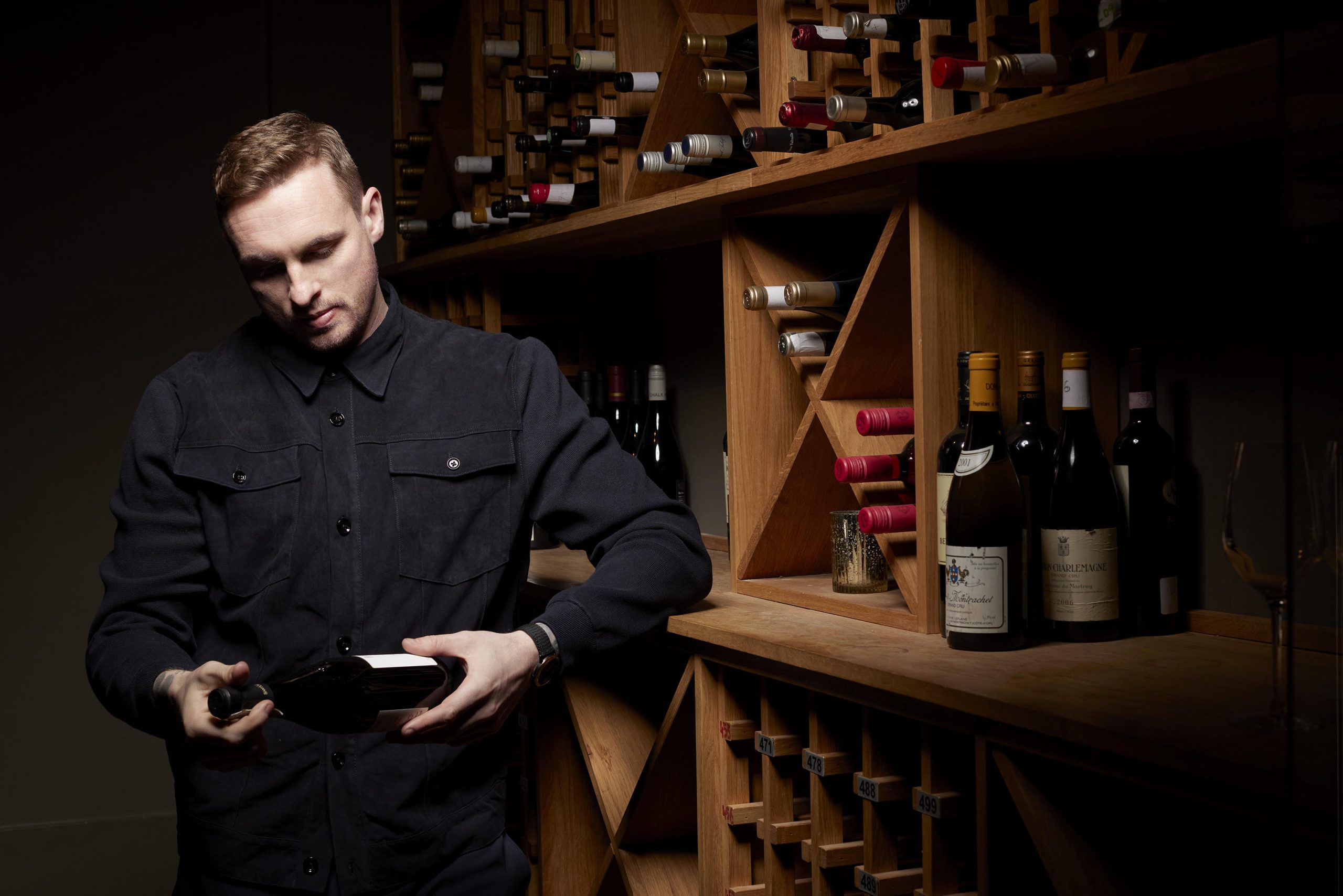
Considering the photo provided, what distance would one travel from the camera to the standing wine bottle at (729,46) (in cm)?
156

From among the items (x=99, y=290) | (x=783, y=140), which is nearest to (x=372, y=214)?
(x=783, y=140)

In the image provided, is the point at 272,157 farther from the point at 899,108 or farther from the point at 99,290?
the point at 99,290

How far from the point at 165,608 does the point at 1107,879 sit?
1.09 m

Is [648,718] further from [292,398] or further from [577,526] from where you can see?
[292,398]

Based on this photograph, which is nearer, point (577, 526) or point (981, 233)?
point (981, 233)

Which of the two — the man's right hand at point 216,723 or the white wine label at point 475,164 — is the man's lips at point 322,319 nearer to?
the man's right hand at point 216,723

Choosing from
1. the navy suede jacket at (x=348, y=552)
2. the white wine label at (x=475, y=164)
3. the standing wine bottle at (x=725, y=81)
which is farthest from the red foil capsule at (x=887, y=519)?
the white wine label at (x=475, y=164)

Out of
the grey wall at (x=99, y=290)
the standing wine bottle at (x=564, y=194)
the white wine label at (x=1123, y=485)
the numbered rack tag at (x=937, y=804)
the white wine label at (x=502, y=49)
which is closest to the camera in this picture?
the numbered rack tag at (x=937, y=804)

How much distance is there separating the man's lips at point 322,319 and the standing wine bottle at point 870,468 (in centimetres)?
67

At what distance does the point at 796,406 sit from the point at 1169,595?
611 mm

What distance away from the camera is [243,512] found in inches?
57.4

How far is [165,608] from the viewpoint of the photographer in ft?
4.64

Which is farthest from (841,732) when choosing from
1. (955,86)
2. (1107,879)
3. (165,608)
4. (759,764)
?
(165,608)

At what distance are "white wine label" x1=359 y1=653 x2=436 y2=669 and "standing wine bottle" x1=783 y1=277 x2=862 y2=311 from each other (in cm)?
63
